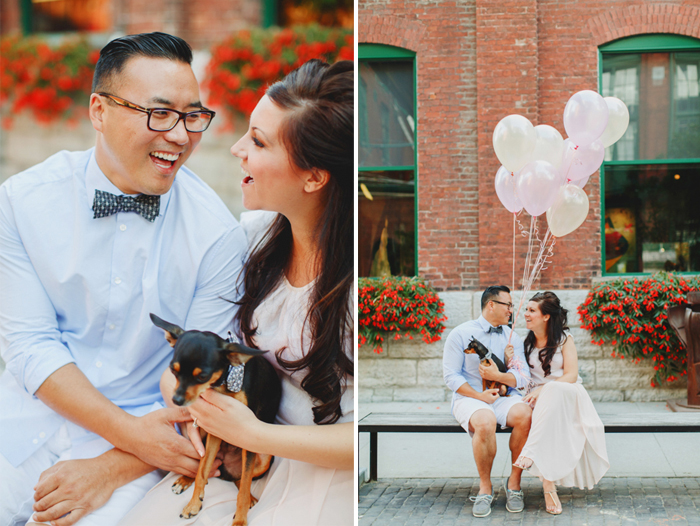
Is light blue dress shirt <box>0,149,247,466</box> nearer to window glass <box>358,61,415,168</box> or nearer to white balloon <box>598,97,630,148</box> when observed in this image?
white balloon <box>598,97,630,148</box>

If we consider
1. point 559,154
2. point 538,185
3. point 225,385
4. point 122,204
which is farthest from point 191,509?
point 559,154

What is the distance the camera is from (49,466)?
2189 mm

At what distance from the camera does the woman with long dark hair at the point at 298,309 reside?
204cm

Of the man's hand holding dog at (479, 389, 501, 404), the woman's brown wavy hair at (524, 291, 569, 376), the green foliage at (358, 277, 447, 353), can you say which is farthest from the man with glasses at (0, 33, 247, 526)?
the green foliage at (358, 277, 447, 353)

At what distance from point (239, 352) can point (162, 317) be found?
1.19 feet

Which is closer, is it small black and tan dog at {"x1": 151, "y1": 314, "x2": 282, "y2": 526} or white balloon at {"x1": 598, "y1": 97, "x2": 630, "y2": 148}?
small black and tan dog at {"x1": 151, "y1": 314, "x2": 282, "y2": 526}

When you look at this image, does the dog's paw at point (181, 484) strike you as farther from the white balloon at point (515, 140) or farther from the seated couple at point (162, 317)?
the white balloon at point (515, 140)

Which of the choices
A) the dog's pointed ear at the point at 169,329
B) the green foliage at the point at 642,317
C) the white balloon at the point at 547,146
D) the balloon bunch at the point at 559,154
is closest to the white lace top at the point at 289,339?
the dog's pointed ear at the point at 169,329

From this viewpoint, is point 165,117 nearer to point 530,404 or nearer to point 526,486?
point 530,404

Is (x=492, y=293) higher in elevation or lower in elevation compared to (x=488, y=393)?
higher

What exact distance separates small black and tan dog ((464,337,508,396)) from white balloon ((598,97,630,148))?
5.52ft

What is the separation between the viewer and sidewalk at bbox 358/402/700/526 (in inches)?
151

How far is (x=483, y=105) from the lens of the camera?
646 cm

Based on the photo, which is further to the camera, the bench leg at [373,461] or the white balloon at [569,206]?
the bench leg at [373,461]
